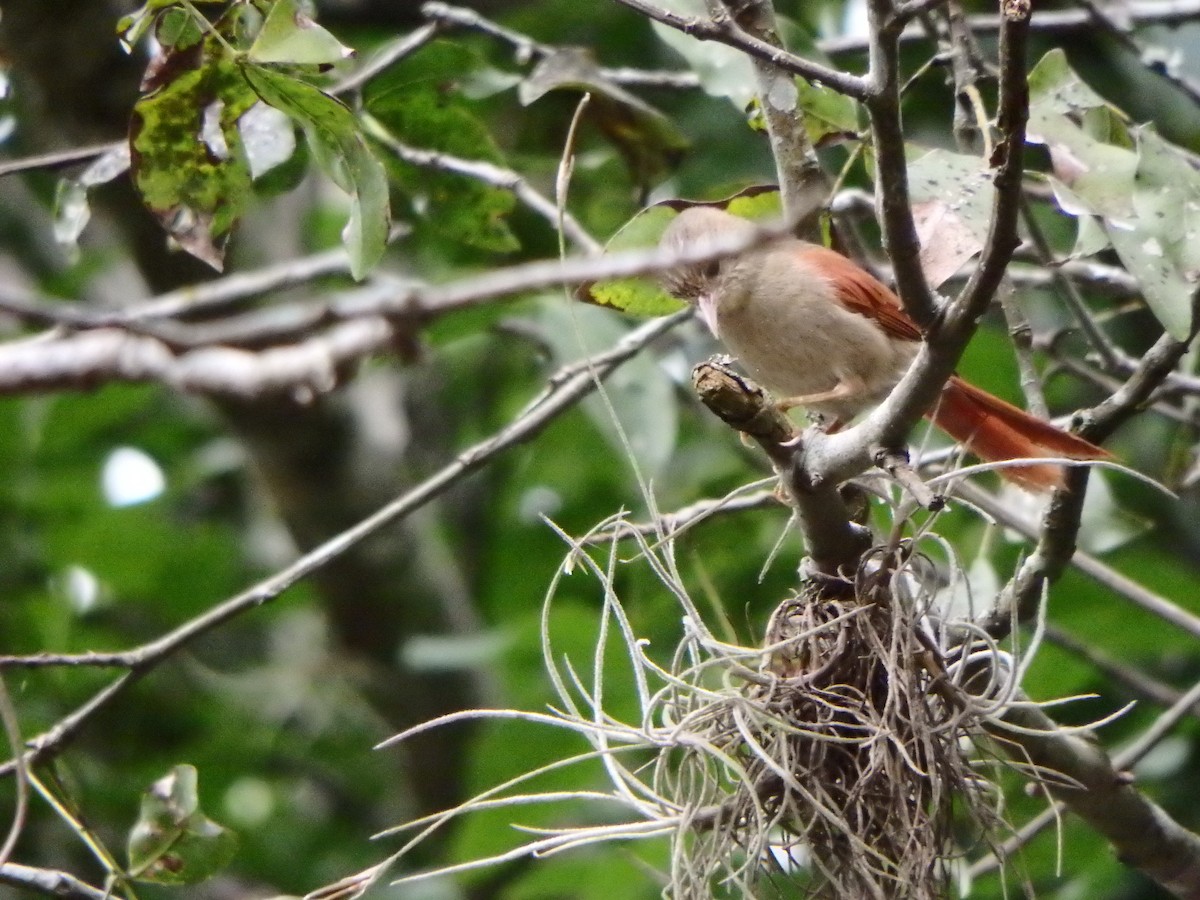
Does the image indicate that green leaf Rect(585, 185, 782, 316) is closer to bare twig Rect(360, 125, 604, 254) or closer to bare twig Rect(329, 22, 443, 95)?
bare twig Rect(360, 125, 604, 254)

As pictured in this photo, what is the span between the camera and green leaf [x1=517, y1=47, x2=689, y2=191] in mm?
3115

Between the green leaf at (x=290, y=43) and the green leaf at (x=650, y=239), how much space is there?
598 millimetres

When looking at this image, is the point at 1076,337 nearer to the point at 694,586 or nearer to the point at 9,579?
the point at 694,586

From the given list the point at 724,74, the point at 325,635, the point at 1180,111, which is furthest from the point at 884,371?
the point at 325,635

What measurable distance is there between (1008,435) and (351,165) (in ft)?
4.42

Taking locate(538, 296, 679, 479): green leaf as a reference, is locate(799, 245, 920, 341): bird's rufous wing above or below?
above

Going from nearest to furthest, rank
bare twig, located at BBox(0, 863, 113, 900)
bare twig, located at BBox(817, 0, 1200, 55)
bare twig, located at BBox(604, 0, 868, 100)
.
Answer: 1. bare twig, located at BBox(604, 0, 868, 100)
2. bare twig, located at BBox(0, 863, 113, 900)
3. bare twig, located at BBox(817, 0, 1200, 55)

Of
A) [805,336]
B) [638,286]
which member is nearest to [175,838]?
[638,286]

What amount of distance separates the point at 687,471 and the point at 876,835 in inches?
95.4

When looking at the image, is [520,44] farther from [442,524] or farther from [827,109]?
[442,524]

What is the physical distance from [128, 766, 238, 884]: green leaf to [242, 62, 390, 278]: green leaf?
1.00 meters

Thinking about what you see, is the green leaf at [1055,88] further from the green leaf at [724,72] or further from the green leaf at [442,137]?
the green leaf at [442,137]

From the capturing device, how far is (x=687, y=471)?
4.73 metres

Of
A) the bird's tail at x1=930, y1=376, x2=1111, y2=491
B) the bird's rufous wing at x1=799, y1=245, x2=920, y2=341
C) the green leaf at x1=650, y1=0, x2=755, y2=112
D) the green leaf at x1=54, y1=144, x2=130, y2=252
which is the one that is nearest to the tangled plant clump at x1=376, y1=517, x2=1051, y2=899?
the bird's tail at x1=930, y1=376, x2=1111, y2=491
